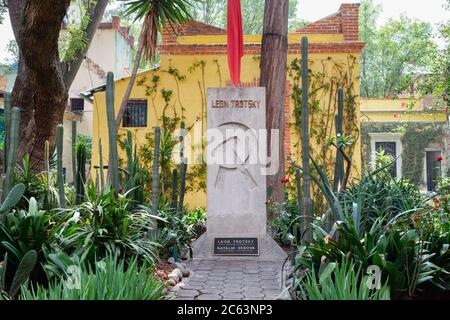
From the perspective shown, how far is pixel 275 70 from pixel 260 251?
3.51 m

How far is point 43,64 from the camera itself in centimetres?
569

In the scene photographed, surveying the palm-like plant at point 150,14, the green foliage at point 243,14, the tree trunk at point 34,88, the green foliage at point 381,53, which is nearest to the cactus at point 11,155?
the tree trunk at point 34,88

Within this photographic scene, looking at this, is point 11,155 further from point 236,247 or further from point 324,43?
point 324,43

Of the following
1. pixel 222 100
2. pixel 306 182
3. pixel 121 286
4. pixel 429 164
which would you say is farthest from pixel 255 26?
pixel 121 286

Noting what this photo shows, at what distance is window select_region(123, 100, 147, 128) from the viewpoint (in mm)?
11680

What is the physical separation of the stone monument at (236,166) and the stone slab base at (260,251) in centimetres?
3

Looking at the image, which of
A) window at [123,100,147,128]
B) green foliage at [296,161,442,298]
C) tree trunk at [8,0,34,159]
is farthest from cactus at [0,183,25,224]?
window at [123,100,147,128]

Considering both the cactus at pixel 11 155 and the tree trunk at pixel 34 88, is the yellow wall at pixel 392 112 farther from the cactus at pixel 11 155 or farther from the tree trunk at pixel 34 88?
the cactus at pixel 11 155

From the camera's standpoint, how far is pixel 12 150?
404 centimetres

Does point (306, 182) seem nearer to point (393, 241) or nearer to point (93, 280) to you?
point (393, 241)

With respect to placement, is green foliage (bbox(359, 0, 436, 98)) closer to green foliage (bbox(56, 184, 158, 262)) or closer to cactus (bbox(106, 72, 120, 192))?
cactus (bbox(106, 72, 120, 192))

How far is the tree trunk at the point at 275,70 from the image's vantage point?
830 centimetres

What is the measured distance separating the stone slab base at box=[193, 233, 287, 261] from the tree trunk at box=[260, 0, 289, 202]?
2.13 m
